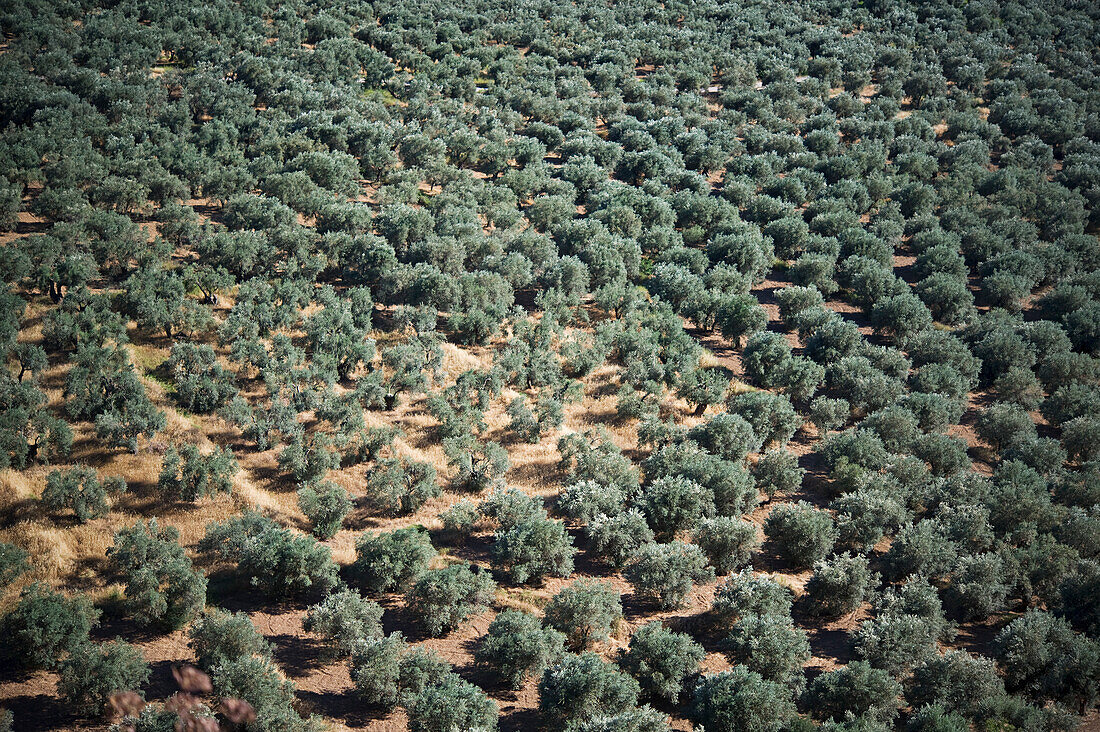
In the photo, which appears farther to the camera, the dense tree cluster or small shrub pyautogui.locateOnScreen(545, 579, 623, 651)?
small shrub pyautogui.locateOnScreen(545, 579, 623, 651)

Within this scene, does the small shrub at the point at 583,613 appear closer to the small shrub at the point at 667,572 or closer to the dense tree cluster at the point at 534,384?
the dense tree cluster at the point at 534,384

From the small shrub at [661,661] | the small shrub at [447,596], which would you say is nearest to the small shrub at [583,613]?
the small shrub at [661,661]

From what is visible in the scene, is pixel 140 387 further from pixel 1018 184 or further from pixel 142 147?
pixel 1018 184

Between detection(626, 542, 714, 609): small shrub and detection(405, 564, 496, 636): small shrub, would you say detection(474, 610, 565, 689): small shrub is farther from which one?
detection(626, 542, 714, 609): small shrub

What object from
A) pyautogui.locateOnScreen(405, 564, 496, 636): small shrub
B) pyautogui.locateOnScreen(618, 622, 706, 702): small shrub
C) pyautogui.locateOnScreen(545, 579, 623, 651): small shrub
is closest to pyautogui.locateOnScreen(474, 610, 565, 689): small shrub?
pyautogui.locateOnScreen(545, 579, 623, 651): small shrub

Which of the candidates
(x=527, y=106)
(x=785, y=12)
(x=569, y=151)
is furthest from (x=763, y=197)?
(x=785, y=12)

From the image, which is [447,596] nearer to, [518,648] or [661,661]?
[518,648]
